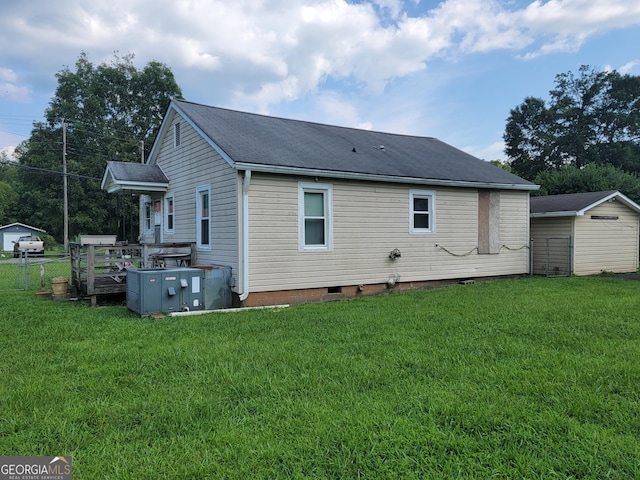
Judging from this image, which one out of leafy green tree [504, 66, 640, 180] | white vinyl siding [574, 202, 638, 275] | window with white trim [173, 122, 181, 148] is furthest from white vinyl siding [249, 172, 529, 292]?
leafy green tree [504, 66, 640, 180]

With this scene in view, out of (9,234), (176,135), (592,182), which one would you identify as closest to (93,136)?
(9,234)

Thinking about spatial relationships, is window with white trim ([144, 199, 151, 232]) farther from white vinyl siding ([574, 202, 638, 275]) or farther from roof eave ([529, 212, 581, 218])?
white vinyl siding ([574, 202, 638, 275])

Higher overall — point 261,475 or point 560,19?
point 560,19

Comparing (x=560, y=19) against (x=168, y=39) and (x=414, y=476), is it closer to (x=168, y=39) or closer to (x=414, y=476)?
(x=168, y=39)

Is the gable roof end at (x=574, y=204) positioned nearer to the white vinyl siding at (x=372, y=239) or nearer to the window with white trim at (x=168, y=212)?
the white vinyl siding at (x=372, y=239)

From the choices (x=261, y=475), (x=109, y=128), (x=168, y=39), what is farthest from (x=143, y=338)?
(x=109, y=128)

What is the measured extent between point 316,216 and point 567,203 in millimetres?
9952

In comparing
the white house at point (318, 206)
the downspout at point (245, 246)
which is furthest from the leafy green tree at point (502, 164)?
the downspout at point (245, 246)

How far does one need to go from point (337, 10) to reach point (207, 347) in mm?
10921

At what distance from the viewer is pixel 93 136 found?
37250 mm

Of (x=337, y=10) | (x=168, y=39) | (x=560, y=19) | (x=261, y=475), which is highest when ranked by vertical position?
(x=560, y=19)

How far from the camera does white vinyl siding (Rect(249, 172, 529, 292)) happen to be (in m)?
8.64

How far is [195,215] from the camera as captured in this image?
33.6 feet

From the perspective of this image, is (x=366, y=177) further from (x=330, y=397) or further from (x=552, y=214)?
(x=552, y=214)
